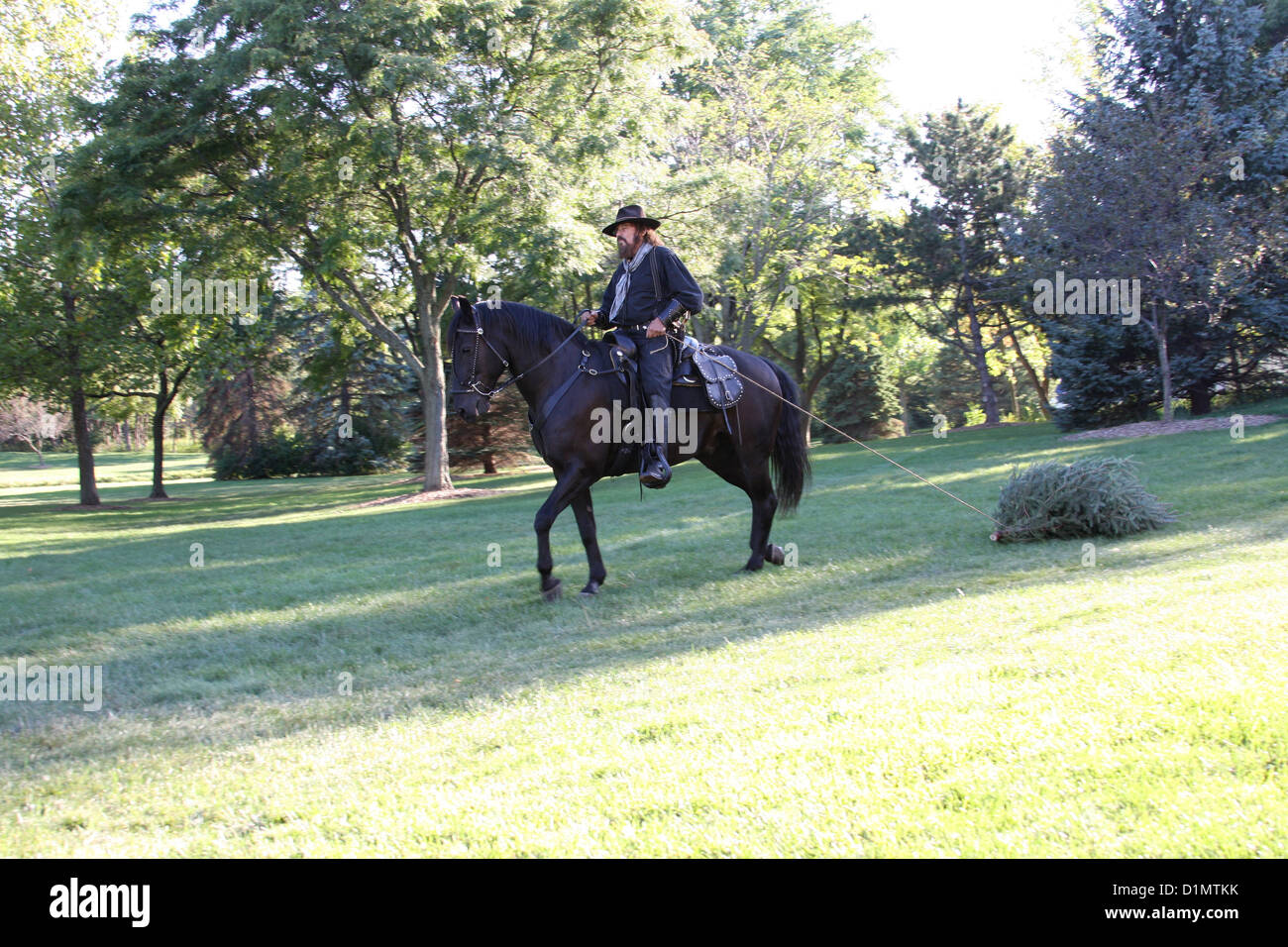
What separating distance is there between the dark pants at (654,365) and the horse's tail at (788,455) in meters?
1.83

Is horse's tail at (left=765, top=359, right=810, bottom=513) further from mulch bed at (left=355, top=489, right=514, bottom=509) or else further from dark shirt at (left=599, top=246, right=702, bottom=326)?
mulch bed at (left=355, top=489, right=514, bottom=509)

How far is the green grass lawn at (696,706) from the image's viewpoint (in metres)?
3.45

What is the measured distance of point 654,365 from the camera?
9.11 metres

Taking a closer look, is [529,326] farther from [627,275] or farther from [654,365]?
[654,365]

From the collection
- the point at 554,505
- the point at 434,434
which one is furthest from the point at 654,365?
the point at 434,434

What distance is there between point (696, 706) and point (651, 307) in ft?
16.9

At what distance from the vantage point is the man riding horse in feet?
29.8

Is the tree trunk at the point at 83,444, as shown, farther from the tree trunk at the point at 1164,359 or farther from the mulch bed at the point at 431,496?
the tree trunk at the point at 1164,359

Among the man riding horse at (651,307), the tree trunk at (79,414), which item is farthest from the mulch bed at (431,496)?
the man riding horse at (651,307)

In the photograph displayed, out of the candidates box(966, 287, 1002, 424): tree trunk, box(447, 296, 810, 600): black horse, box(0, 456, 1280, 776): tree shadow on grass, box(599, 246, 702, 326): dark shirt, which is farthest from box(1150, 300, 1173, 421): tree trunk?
box(599, 246, 702, 326): dark shirt

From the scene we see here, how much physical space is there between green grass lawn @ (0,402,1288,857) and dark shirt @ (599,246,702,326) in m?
2.79

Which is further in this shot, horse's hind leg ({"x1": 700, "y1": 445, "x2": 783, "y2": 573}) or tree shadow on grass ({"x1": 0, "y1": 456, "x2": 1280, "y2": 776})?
horse's hind leg ({"x1": 700, "y1": 445, "x2": 783, "y2": 573})
